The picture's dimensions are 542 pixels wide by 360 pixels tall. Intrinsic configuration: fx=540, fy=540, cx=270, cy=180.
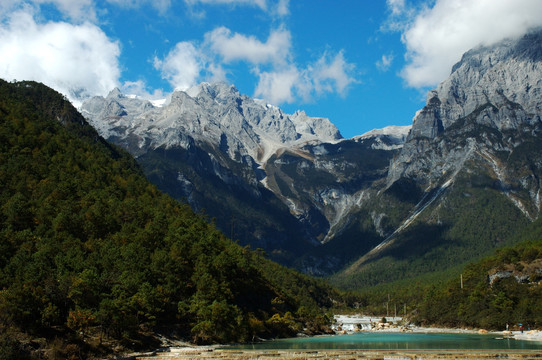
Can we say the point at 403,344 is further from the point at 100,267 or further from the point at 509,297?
the point at 509,297

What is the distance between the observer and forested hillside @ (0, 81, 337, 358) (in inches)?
3460

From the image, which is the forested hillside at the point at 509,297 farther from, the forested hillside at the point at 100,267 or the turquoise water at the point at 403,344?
the forested hillside at the point at 100,267

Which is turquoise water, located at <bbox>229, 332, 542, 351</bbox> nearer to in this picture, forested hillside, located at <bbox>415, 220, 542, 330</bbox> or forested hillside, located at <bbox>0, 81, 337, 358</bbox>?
forested hillside, located at <bbox>0, 81, 337, 358</bbox>

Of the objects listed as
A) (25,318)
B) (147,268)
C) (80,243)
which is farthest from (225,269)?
(25,318)

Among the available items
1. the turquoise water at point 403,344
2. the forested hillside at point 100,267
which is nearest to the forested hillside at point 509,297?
the turquoise water at point 403,344

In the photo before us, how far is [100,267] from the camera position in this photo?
114750 mm

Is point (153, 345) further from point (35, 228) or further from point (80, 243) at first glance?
point (35, 228)

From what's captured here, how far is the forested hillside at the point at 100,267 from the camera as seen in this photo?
8788 cm

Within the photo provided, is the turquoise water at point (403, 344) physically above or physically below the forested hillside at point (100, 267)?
below

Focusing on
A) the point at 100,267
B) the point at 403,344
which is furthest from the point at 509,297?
the point at 100,267

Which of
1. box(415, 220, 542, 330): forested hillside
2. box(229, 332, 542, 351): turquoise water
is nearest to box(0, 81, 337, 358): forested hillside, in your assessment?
box(229, 332, 542, 351): turquoise water

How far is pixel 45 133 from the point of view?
182 meters

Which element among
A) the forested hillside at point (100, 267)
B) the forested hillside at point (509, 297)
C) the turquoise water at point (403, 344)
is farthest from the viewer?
the forested hillside at point (509, 297)

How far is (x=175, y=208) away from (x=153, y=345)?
8841 cm
